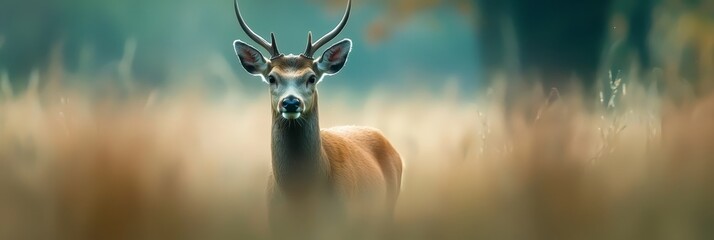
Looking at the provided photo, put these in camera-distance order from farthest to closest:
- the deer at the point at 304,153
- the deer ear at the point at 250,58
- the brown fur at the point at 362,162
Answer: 1. the brown fur at the point at 362,162
2. the deer ear at the point at 250,58
3. the deer at the point at 304,153

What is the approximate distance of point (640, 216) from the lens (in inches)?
134

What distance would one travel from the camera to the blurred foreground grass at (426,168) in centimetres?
346

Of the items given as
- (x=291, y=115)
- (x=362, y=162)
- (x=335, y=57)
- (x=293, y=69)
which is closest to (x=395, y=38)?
(x=335, y=57)

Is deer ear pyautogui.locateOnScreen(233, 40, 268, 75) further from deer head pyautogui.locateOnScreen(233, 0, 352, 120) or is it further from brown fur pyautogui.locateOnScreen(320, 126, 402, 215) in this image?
brown fur pyautogui.locateOnScreen(320, 126, 402, 215)

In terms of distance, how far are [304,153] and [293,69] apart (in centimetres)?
39

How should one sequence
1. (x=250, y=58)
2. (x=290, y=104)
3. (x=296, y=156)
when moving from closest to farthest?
1. (x=290, y=104)
2. (x=296, y=156)
3. (x=250, y=58)

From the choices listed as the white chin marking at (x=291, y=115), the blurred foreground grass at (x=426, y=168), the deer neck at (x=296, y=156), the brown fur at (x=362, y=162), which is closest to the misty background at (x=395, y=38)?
the blurred foreground grass at (x=426, y=168)

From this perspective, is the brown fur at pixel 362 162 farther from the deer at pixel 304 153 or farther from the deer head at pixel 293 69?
the deer head at pixel 293 69

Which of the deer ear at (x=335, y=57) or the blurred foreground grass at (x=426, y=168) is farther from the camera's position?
the deer ear at (x=335, y=57)

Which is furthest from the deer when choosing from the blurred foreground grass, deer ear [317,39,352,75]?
the blurred foreground grass

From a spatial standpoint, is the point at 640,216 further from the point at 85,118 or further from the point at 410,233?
the point at 85,118

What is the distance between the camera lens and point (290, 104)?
342 centimetres

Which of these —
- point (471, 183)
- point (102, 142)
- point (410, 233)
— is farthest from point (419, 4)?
point (102, 142)

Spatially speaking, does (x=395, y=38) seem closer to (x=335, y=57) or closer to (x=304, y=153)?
(x=335, y=57)
